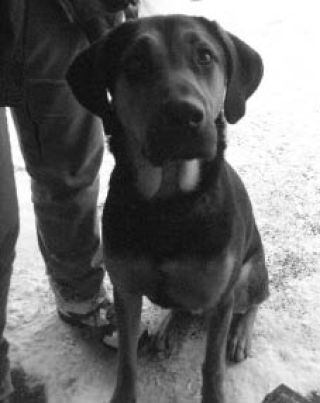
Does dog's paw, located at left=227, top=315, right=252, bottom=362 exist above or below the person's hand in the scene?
below

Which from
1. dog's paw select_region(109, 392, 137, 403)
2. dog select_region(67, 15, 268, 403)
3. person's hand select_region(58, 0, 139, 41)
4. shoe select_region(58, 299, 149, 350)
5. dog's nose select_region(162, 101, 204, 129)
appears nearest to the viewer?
dog's nose select_region(162, 101, 204, 129)

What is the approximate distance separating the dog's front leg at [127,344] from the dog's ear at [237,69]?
759mm

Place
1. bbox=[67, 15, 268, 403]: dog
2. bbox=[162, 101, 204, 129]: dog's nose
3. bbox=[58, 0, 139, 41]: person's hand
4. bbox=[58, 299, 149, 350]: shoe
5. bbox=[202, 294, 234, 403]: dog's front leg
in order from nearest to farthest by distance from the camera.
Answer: bbox=[162, 101, 204, 129]: dog's nose → bbox=[67, 15, 268, 403]: dog → bbox=[58, 0, 139, 41]: person's hand → bbox=[202, 294, 234, 403]: dog's front leg → bbox=[58, 299, 149, 350]: shoe

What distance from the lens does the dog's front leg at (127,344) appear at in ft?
7.12

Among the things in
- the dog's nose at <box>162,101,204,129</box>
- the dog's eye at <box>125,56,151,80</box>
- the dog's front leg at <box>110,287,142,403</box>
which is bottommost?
the dog's front leg at <box>110,287,142,403</box>

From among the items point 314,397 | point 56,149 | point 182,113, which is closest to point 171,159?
point 182,113

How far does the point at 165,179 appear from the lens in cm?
198

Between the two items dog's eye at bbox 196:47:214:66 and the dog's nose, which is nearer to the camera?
the dog's nose

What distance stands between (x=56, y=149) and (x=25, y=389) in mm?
982

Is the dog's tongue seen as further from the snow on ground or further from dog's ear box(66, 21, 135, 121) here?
the snow on ground

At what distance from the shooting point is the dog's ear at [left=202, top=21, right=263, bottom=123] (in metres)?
1.96

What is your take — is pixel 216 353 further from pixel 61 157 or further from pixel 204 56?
pixel 204 56

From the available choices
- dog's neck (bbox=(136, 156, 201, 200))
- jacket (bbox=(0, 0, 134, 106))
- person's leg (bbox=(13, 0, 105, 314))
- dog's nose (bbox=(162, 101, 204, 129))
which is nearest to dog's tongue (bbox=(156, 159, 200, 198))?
dog's neck (bbox=(136, 156, 201, 200))

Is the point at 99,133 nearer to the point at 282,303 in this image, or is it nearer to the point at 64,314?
the point at 64,314
